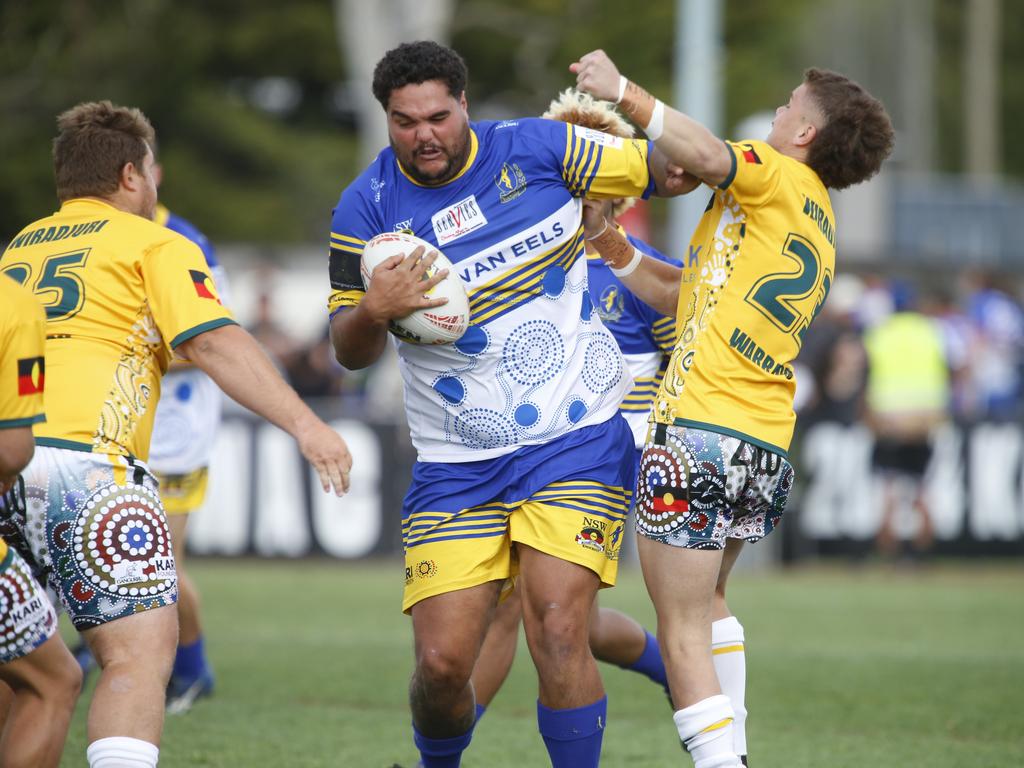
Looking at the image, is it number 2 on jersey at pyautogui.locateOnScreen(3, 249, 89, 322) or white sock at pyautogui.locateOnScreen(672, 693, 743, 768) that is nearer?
number 2 on jersey at pyautogui.locateOnScreen(3, 249, 89, 322)

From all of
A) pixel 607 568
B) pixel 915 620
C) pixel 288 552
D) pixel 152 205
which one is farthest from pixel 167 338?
pixel 288 552

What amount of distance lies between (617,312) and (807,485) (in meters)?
8.25

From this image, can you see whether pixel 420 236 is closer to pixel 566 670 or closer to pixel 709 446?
pixel 709 446

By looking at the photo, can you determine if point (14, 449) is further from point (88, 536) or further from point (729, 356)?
point (729, 356)

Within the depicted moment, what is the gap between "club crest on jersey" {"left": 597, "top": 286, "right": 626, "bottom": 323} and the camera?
662 centimetres

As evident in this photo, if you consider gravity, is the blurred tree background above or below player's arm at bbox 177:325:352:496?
above

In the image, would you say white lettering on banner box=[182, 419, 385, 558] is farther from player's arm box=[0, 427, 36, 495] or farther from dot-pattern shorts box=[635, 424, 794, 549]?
player's arm box=[0, 427, 36, 495]

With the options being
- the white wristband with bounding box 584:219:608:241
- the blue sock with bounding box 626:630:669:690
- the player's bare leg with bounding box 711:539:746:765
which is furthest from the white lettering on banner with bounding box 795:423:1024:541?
the white wristband with bounding box 584:219:608:241

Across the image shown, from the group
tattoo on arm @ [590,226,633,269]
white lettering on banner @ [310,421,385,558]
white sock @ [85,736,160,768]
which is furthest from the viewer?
white lettering on banner @ [310,421,385,558]

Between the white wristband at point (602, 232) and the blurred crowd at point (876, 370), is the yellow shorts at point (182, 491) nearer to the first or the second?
the white wristband at point (602, 232)

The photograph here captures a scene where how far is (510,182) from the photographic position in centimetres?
528

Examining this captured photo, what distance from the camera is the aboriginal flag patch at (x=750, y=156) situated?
16.3ft

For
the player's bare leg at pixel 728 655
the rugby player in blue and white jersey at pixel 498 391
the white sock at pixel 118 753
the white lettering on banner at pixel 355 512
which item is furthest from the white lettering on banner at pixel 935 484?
the white sock at pixel 118 753

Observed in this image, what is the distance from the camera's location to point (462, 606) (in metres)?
5.20
